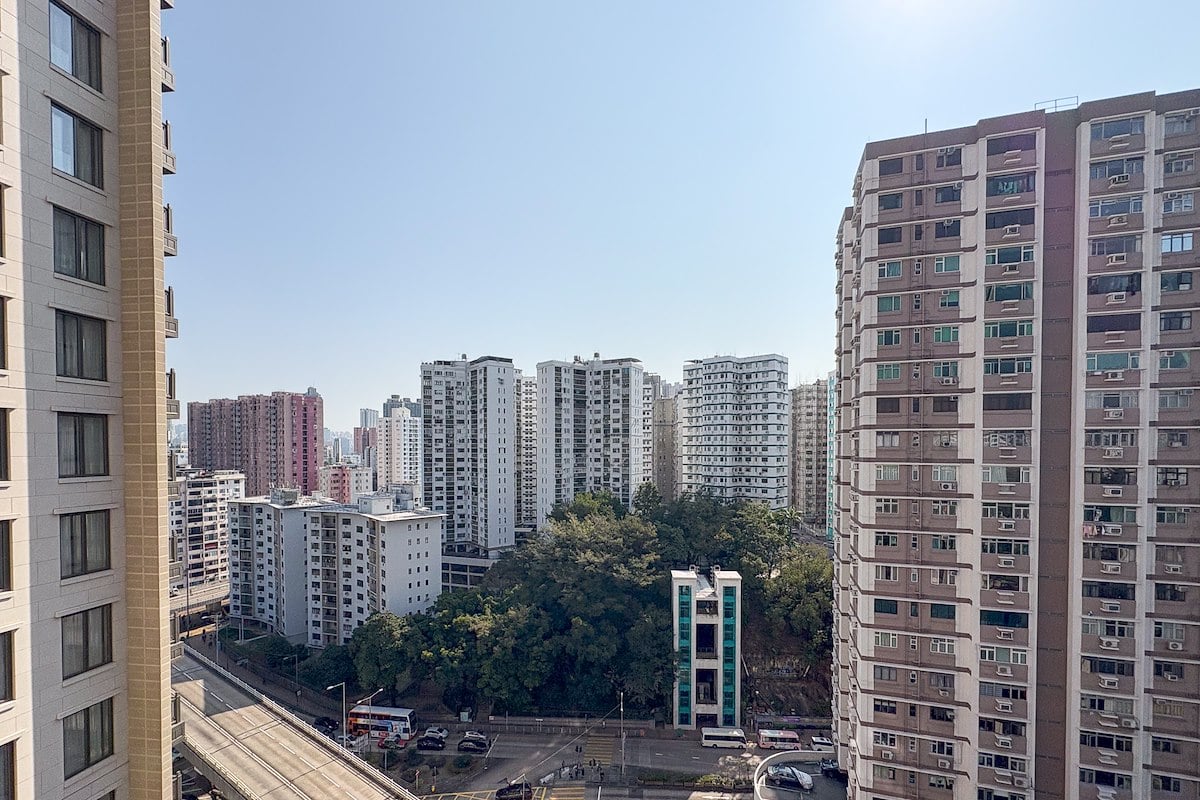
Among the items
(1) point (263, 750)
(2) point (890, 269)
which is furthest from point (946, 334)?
(1) point (263, 750)

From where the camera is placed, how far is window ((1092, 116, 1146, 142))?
62.8ft

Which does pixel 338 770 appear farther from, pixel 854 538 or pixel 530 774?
pixel 854 538

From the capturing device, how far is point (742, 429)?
6488 cm

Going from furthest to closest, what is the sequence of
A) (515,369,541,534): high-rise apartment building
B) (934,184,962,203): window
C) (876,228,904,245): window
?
(515,369,541,534): high-rise apartment building
(876,228,904,245): window
(934,184,962,203): window

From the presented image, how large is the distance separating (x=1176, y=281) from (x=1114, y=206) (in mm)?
3354

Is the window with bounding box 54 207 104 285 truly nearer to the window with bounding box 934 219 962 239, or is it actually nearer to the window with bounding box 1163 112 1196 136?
the window with bounding box 934 219 962 239

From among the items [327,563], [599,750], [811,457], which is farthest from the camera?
[811,457]

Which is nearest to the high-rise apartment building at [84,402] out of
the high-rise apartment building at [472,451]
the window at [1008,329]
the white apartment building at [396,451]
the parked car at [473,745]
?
the window at [1008,329]

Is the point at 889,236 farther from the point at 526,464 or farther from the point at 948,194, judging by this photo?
the point at 526,464

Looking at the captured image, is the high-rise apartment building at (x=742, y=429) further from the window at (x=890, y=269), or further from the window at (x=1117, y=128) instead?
the window at (x=1117, y=128)

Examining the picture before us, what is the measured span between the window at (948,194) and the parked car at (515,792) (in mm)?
34525

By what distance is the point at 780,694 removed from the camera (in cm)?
3750

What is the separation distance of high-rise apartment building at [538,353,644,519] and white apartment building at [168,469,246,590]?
123 feet

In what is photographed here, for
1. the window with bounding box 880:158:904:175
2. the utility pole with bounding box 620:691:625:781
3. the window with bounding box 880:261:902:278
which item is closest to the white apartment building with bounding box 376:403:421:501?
the utility pole with bounding box 620:691:625:781
